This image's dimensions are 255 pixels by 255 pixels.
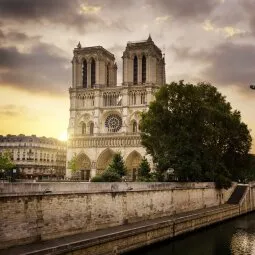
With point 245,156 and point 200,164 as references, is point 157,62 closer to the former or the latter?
point 245,156

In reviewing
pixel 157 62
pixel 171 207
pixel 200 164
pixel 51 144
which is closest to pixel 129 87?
pixel 157 62

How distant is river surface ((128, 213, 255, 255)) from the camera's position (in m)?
23.1

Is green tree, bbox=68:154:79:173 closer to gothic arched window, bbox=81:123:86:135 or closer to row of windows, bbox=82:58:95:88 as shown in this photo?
gothic arched window, bbox=81:123:86:135

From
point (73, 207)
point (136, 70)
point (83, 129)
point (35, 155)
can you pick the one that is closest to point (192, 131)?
point (73, 207)

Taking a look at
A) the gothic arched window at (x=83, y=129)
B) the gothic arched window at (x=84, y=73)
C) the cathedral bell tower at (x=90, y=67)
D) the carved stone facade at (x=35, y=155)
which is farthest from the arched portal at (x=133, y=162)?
the carved stone facade at (x=35, y=155)

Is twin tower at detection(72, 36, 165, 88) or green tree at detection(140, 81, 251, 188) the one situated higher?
twin tower at detection(72, 36, 165, 88)

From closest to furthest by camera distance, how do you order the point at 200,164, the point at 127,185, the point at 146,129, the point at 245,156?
the point at 127,185, the point at 200,164, the point at 146,129, the point at 245,156

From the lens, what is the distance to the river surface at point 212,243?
23062 millimetres

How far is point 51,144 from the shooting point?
92.6m

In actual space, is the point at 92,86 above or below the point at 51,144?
above

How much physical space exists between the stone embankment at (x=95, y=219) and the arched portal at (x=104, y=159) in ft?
127

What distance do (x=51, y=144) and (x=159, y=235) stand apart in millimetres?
70985

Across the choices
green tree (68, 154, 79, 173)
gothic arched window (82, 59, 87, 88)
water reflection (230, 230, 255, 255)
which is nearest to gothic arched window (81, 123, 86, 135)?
green tree (68, 154, 79, 173)

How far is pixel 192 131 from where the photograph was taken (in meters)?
37.2
